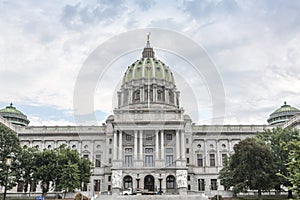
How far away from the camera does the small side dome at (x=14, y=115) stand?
312 ft

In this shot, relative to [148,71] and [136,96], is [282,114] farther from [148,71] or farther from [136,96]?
[136,96]

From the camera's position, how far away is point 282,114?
94.6 metres

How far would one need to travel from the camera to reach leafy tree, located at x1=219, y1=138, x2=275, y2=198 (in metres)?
48.2

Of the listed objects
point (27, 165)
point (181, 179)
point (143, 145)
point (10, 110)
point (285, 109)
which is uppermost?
point (10, 110)

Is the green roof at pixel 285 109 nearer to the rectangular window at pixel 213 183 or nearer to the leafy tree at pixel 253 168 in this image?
the rectangular window at pixel 213 183

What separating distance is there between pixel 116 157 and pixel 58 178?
21852mm

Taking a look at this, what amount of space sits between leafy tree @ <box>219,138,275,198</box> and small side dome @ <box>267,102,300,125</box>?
47.7m

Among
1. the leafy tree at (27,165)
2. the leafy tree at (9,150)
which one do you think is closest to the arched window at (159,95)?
the leafy tree at (27,165)

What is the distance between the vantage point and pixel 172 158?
254 feet

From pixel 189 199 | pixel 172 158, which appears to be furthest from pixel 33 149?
pixel 172 158

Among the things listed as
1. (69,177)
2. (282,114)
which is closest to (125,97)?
(282,114)

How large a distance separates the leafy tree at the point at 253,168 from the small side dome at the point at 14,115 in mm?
67978

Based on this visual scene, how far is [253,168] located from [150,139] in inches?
1308

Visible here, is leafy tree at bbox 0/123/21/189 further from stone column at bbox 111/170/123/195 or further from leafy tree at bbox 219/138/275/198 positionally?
leafy tree at bbox 219/138/275/198
